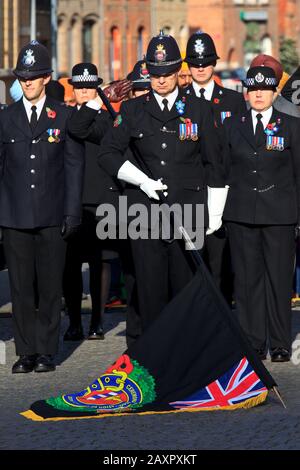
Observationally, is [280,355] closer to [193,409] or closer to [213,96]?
[193,409]

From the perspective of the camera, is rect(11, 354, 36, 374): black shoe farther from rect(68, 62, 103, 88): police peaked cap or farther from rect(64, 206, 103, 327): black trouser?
rect(68, 62, 103, 88): police peaked cap

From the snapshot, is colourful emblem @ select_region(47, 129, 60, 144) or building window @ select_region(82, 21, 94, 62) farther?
building window @ select_region(82, 21, 94, 62)

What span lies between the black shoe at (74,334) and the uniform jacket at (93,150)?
891 millimetres

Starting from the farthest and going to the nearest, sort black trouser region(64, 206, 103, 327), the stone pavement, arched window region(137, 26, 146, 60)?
arched window region(137, 26, 146, 60) < black trouser region(64, 206, 103, 327) < the stone pavement

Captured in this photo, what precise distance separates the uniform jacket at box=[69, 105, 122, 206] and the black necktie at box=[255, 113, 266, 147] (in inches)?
37.0

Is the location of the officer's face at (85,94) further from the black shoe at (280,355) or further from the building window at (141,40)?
the building window at (141,40)

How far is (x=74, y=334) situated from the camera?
39.9 ft

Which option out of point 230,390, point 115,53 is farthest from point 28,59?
point 115,53

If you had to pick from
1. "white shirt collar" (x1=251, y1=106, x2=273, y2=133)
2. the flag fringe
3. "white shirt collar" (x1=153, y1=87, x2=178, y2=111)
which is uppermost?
"white shirt collar" (x1=153, y1=87, x2=178, y2=111)

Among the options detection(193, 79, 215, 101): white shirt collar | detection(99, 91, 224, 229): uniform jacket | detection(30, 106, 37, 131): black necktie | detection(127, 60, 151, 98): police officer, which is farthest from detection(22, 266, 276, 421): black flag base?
detection(127, 60, 151, 98): police officer

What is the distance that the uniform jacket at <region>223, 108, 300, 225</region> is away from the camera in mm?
10953

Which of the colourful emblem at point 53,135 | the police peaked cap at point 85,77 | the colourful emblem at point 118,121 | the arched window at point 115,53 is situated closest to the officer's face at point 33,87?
the colourful emblem at point 53,135

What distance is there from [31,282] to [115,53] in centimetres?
6186

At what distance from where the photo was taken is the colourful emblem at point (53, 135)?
10680 millimetres
